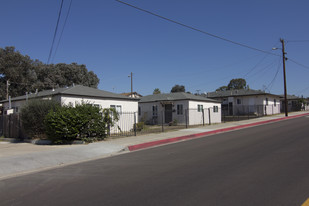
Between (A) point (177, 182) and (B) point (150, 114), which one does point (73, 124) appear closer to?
(A) point (177, 182)

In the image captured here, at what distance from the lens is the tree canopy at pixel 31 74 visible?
43.7 metres

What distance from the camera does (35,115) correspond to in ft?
46.4

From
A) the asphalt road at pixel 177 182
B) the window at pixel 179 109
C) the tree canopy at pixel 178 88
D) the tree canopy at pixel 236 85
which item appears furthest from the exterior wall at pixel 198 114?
the tree canopy at pixel 236 85

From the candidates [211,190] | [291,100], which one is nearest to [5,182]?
[211,190]

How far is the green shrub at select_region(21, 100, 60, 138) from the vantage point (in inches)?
555

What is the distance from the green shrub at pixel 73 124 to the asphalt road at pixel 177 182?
15.3 ft

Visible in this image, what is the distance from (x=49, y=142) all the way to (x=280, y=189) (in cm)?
1189

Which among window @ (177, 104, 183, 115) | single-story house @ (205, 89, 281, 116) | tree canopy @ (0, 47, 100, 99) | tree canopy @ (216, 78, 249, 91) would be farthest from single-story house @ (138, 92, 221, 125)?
tree canopy @ (216, 78, 249, 91)

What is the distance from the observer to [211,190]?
16.1 feet

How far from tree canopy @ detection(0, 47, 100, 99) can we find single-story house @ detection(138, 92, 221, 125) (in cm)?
2365

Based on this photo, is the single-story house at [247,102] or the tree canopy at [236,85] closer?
the single-story house at [247,102]

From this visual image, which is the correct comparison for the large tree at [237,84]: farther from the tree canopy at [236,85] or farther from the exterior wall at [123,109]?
the exterior wall at [123,109]

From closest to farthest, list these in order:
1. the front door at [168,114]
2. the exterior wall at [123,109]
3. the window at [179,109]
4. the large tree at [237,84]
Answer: the exterior wall at [123,109] < the window at [179,109] < the front door at [168,114] < the large tree at [237,84]

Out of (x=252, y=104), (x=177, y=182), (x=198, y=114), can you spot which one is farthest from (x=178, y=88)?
(x=177, y=182)
